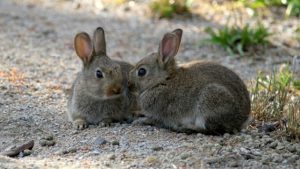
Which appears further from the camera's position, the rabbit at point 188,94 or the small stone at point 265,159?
the rabbit at point 188,94

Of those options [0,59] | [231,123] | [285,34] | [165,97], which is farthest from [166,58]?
[285,34]

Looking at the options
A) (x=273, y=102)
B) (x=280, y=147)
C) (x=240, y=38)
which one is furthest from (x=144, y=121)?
(x=240, y=38)

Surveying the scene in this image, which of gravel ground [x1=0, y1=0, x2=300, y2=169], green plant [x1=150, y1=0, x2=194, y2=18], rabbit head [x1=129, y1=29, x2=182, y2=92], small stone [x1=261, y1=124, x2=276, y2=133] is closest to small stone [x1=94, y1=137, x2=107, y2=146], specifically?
gravel ground [x1=0, y1=0, x2=300, y2=169]

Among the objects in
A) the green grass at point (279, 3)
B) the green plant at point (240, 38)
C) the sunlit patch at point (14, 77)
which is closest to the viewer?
the sunlit patch at point (14, 77)

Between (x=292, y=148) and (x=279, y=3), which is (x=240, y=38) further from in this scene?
(x=292, y=148)

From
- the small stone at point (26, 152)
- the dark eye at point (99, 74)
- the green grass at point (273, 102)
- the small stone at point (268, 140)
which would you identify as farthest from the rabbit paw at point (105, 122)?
the small stone at point (268, 140)

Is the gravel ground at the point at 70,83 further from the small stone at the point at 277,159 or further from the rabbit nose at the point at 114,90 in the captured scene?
the rabbit nose at the point at 114,90
